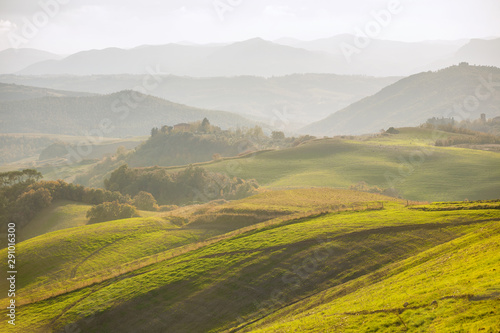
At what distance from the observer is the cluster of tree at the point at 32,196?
66812 millimetres

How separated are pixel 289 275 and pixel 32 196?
52507mm

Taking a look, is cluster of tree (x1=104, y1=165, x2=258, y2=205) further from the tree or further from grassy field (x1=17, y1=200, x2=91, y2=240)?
grassy field (x1=17, y1=200, x2=91, y2=240)

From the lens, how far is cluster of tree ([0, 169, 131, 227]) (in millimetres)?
66812

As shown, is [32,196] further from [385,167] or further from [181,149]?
[181,149]

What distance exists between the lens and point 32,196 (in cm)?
6919

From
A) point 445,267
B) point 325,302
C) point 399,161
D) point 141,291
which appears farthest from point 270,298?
point 399,161

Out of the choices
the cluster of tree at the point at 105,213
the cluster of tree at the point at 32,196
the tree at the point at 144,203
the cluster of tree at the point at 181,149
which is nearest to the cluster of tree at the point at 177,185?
the tree at the point at 144,203

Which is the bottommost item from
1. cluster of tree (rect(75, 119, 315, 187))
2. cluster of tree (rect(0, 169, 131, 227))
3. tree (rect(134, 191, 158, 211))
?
tree (rect(134, 191, 158, 211))

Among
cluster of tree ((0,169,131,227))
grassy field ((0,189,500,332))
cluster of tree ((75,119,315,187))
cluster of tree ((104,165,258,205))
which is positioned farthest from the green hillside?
grassy field ((0,189,500,332))

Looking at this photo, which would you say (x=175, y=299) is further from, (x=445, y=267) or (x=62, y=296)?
(x=445, y=267)

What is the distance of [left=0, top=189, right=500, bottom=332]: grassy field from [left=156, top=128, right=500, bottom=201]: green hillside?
145 ft

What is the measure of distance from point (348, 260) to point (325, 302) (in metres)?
6.49

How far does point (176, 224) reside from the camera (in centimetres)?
5322

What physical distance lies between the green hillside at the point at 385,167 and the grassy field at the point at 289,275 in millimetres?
44233
